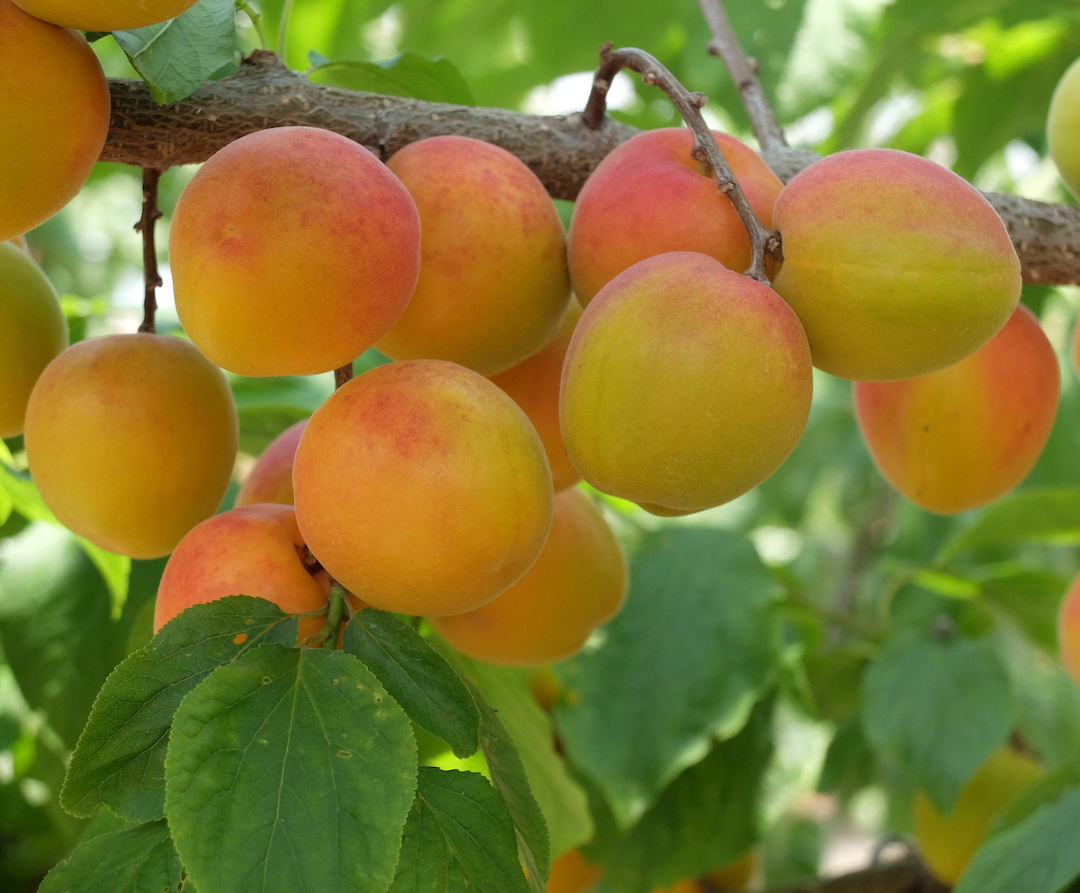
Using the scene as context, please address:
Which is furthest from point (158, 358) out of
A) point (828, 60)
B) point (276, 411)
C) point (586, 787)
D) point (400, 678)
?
point (828, 60)

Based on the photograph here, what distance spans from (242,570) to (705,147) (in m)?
0.46

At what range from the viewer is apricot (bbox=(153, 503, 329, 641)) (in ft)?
2.42

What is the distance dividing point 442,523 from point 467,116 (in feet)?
1.49

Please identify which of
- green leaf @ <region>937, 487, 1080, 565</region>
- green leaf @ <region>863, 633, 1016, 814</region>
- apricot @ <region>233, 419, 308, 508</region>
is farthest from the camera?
green leaf @ <region>937, 487, 1080, 565</region>

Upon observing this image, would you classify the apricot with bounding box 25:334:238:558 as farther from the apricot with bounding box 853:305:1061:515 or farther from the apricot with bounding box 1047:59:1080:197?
the apricot with bounding box 1047:59:1080:197

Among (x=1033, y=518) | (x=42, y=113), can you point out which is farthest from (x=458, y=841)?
(x=1033, y=518)

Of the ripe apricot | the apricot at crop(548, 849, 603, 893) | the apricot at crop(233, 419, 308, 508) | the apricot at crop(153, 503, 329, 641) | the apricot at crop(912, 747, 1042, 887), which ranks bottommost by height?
the apricot at crop(912, 747, 1042, 887)

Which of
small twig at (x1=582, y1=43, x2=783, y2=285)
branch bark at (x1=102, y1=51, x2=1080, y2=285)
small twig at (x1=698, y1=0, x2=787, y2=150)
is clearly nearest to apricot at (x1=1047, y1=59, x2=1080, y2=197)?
branch bark at (x1=102, y1=51, x2=1080, y2=285)

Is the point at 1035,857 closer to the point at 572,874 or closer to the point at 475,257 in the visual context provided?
the point at 572,874

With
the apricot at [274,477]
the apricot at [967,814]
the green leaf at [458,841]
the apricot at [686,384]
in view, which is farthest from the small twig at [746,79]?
the apricot at [967,814]

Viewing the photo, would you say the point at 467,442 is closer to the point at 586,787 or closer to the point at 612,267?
the point at 612,267

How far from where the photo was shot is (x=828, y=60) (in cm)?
163

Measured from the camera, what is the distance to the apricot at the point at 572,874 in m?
1.59

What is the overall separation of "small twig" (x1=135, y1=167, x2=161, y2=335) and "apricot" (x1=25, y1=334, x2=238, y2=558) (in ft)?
0.17
